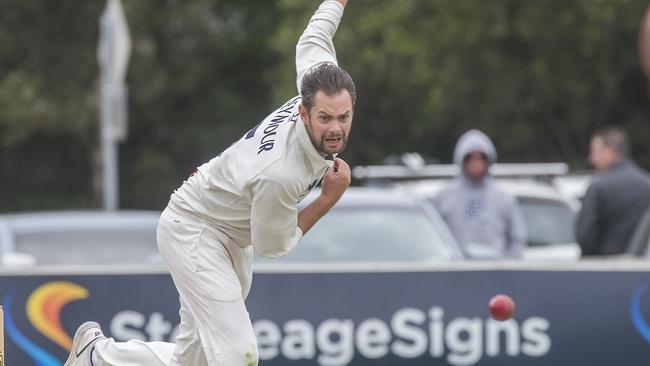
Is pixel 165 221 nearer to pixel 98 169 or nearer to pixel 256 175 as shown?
pixel 256 175

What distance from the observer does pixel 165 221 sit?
6.85m

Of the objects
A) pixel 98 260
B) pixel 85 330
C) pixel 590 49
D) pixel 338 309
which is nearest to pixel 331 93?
pixel 85 330

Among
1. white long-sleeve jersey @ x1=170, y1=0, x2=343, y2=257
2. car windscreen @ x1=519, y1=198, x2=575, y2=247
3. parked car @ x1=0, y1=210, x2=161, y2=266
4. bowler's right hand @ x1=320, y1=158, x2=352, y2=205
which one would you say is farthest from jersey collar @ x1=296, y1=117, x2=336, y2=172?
car windscreen @ x1=519, y1=198, x2=575, y2=247

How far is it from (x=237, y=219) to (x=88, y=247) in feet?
17.0

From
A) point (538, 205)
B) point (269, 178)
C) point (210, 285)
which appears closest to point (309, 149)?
point (269, 178)

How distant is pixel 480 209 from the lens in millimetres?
12117

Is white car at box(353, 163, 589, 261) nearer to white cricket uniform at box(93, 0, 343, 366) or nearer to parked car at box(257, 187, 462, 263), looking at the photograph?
parked car at box(257, 187, 462, 263)

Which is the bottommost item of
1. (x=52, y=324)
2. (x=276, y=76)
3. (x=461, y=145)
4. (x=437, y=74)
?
(x=52, y=324)

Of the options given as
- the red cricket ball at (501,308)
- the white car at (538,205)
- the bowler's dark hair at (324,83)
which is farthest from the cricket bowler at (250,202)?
the white car at (538,205)

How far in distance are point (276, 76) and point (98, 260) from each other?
87.1 ft

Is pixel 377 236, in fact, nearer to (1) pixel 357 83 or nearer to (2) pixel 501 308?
(2) pixel 501 308

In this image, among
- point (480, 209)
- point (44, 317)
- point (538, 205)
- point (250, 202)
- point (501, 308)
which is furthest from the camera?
point (538, 205)

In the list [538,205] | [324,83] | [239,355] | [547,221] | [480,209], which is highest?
[538,205]

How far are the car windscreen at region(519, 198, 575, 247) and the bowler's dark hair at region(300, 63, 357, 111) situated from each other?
7.77m
